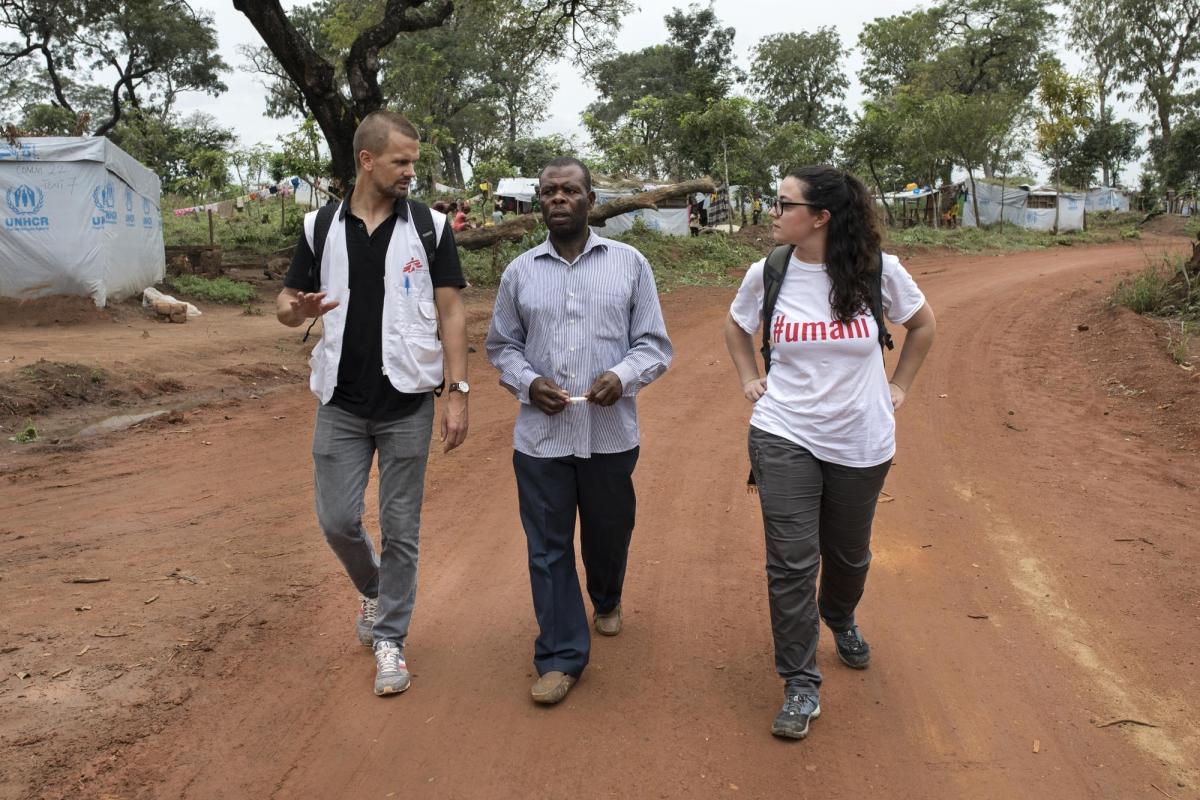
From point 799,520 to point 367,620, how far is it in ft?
5.88

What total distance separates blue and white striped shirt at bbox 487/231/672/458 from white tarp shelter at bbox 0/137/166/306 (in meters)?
11.4

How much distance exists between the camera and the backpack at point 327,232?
344 centimetres

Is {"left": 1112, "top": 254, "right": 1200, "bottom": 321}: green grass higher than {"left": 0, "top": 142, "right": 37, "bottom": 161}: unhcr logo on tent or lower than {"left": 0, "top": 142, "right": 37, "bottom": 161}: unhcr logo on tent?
lower

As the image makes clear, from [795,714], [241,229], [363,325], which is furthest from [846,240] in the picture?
[241,229]

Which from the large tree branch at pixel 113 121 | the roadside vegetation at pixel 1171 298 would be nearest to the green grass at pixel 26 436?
the roadside vegetation at pixel 1171 298

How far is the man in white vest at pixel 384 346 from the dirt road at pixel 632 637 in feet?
1.53

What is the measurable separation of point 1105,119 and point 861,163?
1848 centimetres

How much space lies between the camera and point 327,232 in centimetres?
344

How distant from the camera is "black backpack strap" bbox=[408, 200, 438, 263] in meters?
3.47

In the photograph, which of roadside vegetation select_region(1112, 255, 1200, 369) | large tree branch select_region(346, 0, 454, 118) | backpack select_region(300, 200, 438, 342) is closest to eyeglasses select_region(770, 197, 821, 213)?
backpack select_region(300, 200, 438, 342)

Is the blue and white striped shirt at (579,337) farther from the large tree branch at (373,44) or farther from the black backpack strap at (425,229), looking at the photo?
the large tree branch at (373,44)

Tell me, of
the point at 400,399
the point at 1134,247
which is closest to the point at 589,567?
the point at 400,399

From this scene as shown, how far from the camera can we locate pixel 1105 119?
→ 144ft

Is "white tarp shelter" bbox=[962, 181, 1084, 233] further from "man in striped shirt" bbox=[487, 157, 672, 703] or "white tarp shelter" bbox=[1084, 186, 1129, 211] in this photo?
Answer: "man in striped shirt" bbox=[487, 157, 672, 703]
